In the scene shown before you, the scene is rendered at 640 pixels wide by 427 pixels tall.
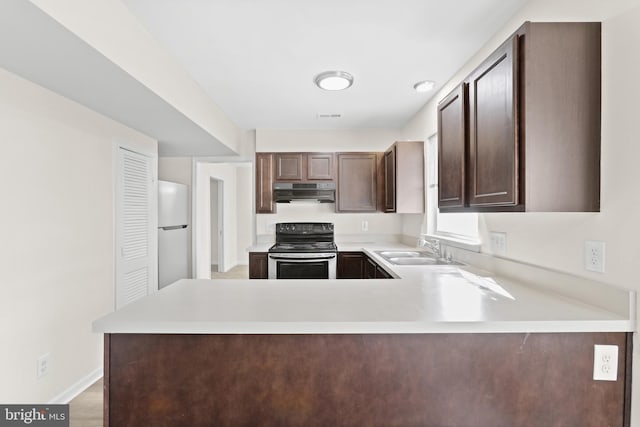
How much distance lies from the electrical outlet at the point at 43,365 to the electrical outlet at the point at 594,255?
3.09 m

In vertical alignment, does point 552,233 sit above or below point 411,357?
above

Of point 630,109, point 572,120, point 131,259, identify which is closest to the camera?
point 630,109

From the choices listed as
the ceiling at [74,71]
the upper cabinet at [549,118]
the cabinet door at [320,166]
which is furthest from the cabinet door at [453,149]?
the cabinet door at [320,166]

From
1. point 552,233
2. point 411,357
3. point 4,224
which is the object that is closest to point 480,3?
point 552,233

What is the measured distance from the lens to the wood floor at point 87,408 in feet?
6.76

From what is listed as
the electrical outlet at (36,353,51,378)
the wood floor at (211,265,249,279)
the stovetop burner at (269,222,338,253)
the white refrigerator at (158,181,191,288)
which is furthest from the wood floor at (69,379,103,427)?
the wood floor at (211,265,249,279)

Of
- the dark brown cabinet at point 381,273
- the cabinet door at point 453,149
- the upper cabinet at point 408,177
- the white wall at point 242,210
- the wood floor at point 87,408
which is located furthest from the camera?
the white wall at point 242,210

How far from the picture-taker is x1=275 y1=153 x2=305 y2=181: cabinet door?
13.2ft

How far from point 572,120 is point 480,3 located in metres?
0.89

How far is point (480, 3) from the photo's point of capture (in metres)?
1.72

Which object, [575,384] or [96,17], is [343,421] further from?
[96,17]

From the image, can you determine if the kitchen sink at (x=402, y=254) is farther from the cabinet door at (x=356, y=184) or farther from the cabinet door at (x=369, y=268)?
the cabinet door at (x=356, y=184)

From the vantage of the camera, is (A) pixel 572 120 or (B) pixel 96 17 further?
(B) pixel 96 17
